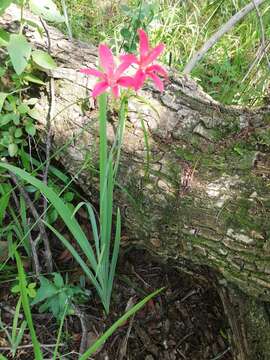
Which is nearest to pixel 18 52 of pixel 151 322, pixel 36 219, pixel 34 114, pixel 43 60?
pixel 43 60

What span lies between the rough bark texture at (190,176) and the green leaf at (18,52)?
199 mm

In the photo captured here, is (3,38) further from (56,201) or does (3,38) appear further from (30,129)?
(56,201)

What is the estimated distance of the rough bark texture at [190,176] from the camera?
3.92 ft

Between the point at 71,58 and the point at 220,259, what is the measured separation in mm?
848

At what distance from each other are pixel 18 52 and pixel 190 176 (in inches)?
23.9

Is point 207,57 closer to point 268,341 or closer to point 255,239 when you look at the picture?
point 255,239

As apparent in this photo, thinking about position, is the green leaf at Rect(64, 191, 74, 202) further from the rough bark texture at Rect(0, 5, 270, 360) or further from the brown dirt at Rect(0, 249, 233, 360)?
the brown dirt at Rect(0, 249, 233, 360)

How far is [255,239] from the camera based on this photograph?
116 cm

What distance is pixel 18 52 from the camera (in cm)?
127

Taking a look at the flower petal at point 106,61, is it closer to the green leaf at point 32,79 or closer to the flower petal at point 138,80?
the flower petal at point 138,80

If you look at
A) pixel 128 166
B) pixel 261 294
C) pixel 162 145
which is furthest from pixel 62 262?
pixel 261 294

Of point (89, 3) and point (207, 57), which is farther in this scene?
point (89, 3)

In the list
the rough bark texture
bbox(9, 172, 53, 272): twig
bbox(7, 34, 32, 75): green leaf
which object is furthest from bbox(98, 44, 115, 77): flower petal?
bbox(9, 172, 53, 272): twig

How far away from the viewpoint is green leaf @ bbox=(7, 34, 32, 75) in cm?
125
